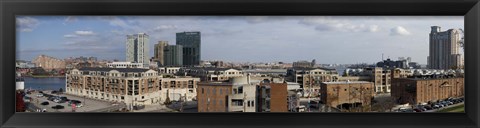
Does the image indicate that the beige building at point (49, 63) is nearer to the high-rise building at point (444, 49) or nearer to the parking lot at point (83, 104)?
the parking lot at point (83, 104)

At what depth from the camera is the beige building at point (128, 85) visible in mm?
1604

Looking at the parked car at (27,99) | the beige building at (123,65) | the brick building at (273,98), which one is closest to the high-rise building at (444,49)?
the brick building at (273,98)

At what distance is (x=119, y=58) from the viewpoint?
5.38 feet

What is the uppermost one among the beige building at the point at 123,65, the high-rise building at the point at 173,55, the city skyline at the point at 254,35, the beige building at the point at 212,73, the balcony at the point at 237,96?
the city skyline at the point at 254,35

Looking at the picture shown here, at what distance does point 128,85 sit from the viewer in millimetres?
1620

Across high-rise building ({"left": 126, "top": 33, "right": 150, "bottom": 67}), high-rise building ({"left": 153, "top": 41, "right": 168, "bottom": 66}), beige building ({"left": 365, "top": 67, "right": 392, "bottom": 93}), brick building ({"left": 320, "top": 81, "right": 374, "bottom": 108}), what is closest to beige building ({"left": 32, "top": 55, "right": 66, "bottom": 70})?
high-rise building ({"left": 126, "top": 33, "right": 150, "bottom": 67})

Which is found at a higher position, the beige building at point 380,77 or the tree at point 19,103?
the beige building at point 380,77

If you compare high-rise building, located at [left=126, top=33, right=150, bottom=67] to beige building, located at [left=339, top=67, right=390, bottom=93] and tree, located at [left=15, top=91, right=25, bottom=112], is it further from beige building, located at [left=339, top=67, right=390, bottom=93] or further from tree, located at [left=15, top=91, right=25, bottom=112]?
beige building, located at [left=339, top=67, right=390, bottom=93]

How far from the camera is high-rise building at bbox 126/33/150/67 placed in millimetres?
1630

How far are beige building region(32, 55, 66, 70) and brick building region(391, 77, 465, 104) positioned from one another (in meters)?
1.40
